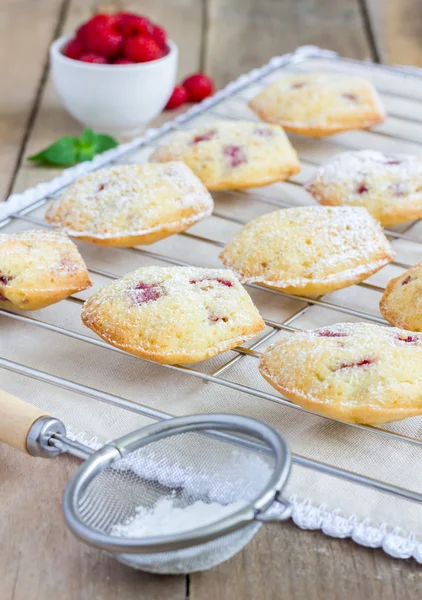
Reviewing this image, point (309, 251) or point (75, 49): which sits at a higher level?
point (75, 49)

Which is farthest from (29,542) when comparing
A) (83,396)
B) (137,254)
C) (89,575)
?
(137,254)

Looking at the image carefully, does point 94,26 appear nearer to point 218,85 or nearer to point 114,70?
point 114,70

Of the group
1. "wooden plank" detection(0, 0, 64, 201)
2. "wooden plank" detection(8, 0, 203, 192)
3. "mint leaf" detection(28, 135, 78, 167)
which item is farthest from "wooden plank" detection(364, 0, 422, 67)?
"mint leaf" detection(28, 135, 78, 167)

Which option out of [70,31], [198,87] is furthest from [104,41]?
[70,31]

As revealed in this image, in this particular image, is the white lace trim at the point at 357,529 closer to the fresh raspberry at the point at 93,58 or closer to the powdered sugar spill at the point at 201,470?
the powdered sugar spill at the point at 201,470

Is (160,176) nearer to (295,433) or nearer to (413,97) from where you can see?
(295,433)
